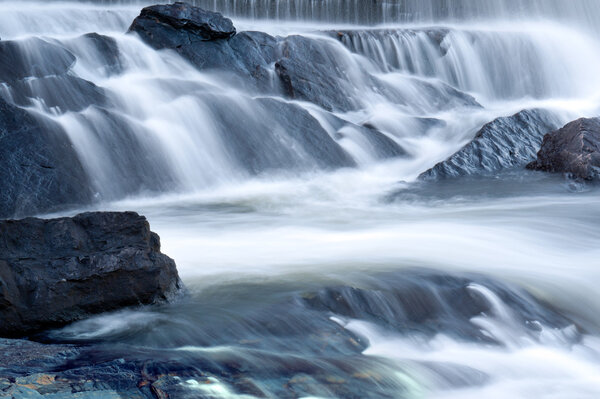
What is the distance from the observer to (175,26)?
11164 mm

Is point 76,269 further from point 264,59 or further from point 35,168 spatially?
point 264,59

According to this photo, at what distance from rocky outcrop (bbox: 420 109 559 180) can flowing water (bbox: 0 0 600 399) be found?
1.34ft

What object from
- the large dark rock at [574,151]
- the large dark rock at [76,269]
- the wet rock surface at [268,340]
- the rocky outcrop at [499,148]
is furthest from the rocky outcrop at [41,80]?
the large dark rock at [574,151]

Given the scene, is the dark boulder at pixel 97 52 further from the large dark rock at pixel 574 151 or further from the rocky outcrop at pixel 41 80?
the large dark rock at pixel 574 151

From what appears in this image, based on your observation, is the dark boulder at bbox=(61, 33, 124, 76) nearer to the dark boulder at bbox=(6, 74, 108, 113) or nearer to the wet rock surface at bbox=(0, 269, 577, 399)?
the dark boulder at bbox=(6, 74, 108, 113)

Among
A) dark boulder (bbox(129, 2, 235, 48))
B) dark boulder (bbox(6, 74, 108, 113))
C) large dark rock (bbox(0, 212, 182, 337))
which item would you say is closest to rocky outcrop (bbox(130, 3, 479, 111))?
dark boulder (bbox(129, 2, 235, 48))

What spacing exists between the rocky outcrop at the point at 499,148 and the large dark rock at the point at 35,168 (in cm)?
402

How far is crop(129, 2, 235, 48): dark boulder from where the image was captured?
1105 centimetres

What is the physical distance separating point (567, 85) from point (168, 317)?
12489mm

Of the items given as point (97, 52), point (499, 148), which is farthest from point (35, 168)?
point (499, 148)

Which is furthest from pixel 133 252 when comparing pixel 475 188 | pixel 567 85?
pixel 567 85

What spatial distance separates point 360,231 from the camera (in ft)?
22.6

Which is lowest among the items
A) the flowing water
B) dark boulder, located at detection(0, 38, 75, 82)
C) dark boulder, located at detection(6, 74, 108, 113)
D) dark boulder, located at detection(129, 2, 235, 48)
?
the flowing water

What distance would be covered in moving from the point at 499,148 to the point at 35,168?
5.58 m
